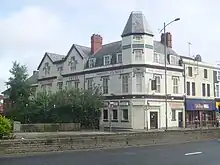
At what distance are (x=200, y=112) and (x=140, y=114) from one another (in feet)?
47.8

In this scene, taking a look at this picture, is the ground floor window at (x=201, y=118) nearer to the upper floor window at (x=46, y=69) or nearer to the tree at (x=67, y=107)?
the tree at (x=67, y=107)

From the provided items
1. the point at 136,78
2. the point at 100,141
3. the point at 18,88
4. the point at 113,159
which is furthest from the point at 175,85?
the point at 113,159

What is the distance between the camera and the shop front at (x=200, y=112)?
5350 centimetres

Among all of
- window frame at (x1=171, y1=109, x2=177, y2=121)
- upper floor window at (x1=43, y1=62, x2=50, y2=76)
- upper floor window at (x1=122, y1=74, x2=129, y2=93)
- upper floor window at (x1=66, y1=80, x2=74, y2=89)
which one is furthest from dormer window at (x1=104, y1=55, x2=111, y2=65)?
upper floor window at (x1=43, y1=62, x2=50, y2=76)

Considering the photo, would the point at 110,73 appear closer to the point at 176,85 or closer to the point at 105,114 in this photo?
the point at 105,114

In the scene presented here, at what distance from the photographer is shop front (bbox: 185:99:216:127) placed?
5350 cm

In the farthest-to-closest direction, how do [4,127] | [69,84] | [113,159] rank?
[69,84], [4,127], [113,159]

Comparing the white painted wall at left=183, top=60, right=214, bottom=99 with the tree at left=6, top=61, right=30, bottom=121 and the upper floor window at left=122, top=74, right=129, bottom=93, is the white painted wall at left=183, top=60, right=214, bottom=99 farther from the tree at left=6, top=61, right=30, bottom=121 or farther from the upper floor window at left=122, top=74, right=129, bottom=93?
the tree at left=6, top=61, right=30, bottom=121

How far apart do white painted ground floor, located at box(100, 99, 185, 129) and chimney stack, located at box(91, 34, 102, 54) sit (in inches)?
430

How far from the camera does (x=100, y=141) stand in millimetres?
22109

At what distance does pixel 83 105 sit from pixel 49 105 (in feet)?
17.3

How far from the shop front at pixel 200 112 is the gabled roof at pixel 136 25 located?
13.2 metres

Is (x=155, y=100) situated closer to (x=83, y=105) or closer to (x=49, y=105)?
(x=83, y=105)

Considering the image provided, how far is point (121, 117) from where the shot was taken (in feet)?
158
